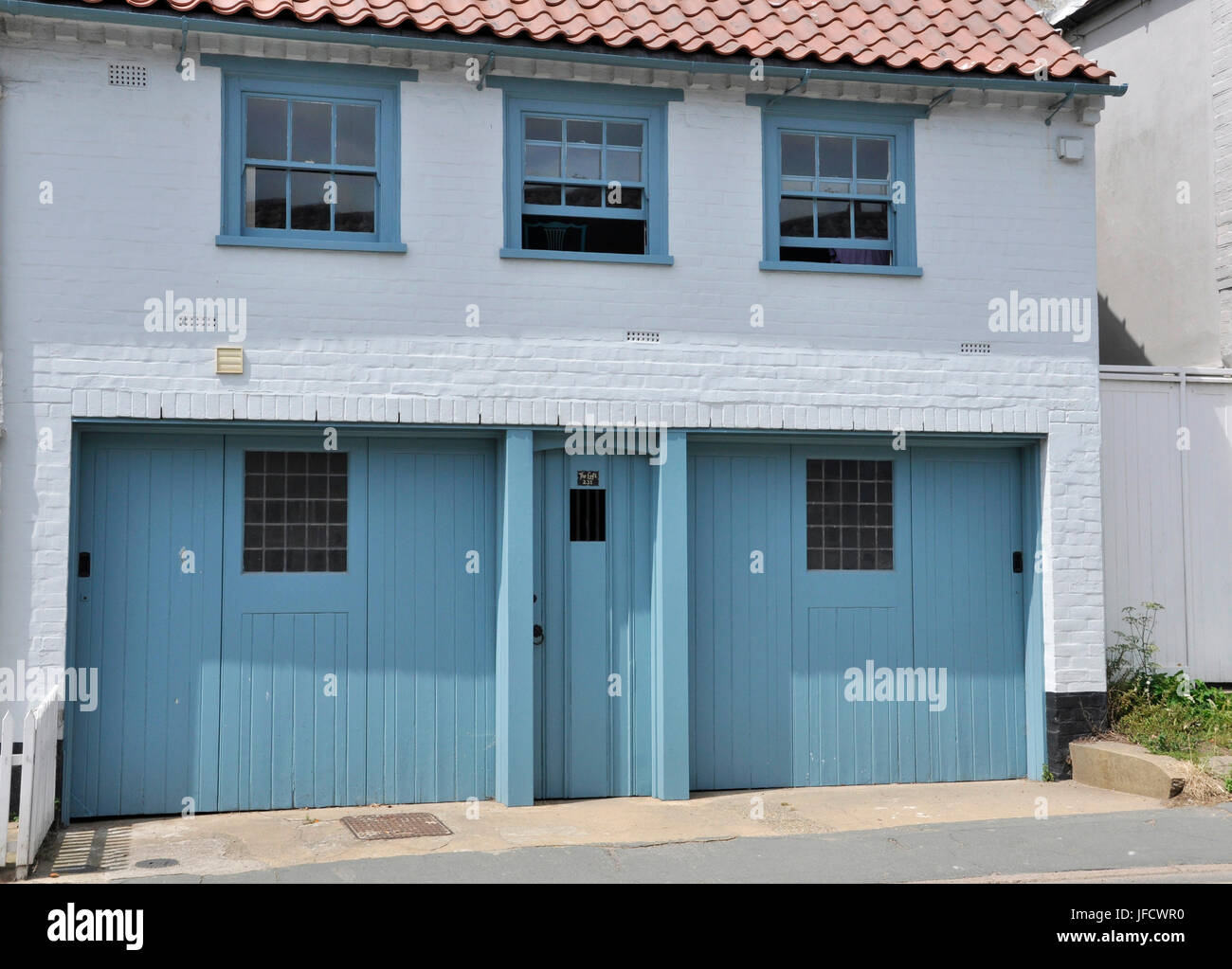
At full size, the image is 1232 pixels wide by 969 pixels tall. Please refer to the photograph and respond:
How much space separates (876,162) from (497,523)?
4.00m

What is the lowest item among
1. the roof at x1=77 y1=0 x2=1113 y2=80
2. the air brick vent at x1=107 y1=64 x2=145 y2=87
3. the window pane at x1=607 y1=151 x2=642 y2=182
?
the window pane at x1=607 y1=151 x2=642 y2=182

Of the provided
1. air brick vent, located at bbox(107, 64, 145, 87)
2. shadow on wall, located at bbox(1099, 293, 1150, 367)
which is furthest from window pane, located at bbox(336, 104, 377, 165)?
shadow on wall, located at bbox(1099, 293, 1150, 367)

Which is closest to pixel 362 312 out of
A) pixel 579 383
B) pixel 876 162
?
pixel 579 383

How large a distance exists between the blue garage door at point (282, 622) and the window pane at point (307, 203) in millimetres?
1494

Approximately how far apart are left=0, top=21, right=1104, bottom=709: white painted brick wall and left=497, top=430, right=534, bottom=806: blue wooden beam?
0.37 metres

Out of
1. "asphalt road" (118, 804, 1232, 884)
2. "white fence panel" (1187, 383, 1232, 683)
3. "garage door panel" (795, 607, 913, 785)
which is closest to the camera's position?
"asphalt road" (118, 804, 1232, 884)

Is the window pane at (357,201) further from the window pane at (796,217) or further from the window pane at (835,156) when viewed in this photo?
the window pane at (835,156)

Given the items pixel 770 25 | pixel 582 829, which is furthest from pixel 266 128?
pixel 582 829

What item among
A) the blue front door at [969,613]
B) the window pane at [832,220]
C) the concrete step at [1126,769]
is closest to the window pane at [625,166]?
the window pane at [832,220]

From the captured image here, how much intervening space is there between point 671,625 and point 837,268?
2911 mm

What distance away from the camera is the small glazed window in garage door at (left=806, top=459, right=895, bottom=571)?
33.0 feet

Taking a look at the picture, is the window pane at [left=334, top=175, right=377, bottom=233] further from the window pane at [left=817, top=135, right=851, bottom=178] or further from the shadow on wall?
the shadow on wall

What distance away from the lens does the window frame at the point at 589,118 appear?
9.40 meters

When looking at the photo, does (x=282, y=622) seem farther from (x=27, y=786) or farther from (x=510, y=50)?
(x=510, y=50)
